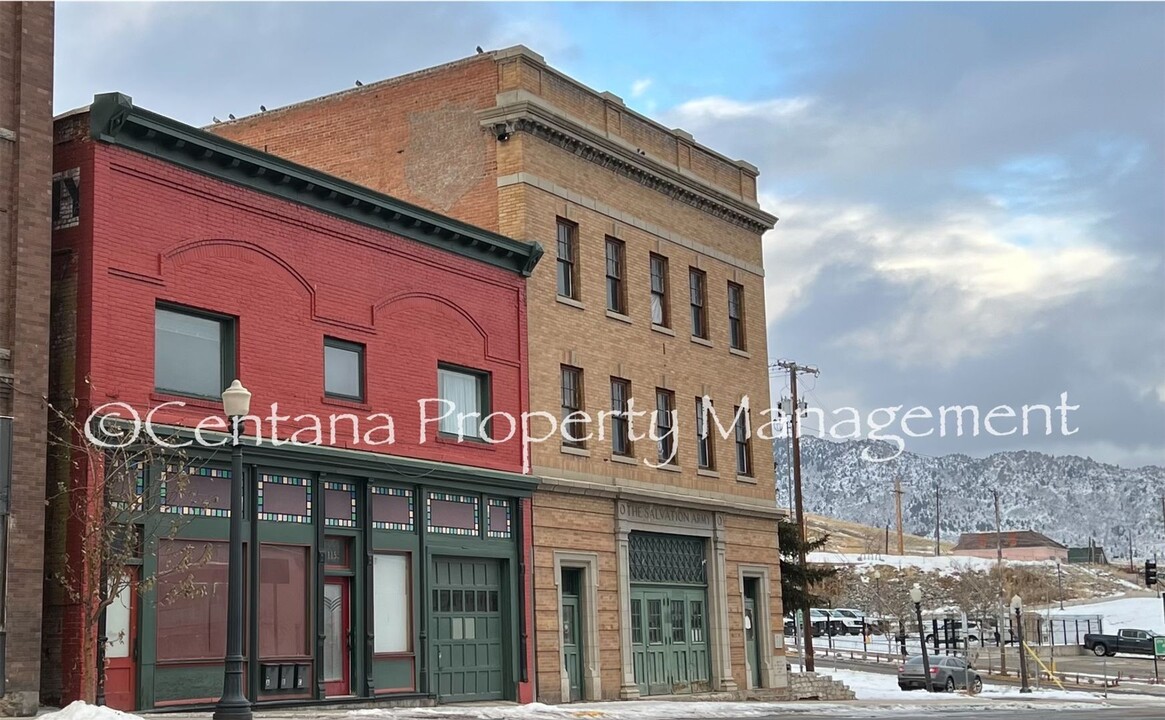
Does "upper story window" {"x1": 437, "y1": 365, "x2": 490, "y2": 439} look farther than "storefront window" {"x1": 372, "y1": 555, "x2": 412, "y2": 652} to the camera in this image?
Yes

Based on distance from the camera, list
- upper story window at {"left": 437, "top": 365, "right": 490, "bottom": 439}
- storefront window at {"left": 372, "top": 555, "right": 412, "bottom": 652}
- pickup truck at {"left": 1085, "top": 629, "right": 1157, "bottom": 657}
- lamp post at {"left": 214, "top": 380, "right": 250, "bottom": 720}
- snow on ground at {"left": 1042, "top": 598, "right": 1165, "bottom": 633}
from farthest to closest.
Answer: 1. snow on ground at {"left": 1042, "top": 598, "right": 1165, "bottom": 633}
2. pickup truck at {"left": 1085, "top": 629, "right": 1157, "bottom": 657}
3. upper story window at {"left": 437, "top": 365, "right": 490, "bottom": 439}
4. storefront window at {"left": 372, "top": 555, "right": 412, "bottom": 652}
5. lamp post at {"left": 214, "top": 380, "right": 250, "bottom": 720}

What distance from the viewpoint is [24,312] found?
21.2m

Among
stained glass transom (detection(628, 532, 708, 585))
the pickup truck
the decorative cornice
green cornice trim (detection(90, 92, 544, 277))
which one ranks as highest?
the decorative cornice

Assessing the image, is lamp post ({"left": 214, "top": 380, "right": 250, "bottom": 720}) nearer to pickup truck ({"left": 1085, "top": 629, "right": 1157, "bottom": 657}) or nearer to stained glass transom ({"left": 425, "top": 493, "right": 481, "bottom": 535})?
stained glass transom ({"left": 425, "top": 493, "right": 481, "bottom": 535})

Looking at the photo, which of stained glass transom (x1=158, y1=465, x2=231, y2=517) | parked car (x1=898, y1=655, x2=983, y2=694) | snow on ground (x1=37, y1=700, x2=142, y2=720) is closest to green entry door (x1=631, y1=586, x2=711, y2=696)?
stained glass transom (x1=158, y1=465, x2=231, y2=517)

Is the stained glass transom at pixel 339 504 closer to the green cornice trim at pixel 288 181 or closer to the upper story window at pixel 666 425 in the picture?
the green cornice trim at pixel 288 181

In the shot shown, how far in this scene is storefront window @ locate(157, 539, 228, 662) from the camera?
73.8 feet

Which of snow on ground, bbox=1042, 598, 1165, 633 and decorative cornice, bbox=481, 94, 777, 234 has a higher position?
decorative cornice, bbox=481, 94, 777, 234

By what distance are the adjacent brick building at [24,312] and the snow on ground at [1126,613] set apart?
97.7 meters

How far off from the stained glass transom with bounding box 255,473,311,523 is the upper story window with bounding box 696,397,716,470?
14.7m

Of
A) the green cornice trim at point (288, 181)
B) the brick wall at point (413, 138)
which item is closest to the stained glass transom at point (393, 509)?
the green cornice trim at point (288, 181)

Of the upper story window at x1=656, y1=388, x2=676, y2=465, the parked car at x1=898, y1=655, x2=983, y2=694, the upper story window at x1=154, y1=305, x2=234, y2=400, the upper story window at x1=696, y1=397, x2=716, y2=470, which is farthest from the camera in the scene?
the parked car at x1=898, y1=655, x2=983, y2=694

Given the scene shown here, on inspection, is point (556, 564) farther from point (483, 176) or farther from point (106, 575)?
point (106, 575)

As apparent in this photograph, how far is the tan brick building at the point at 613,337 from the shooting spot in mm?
32156
